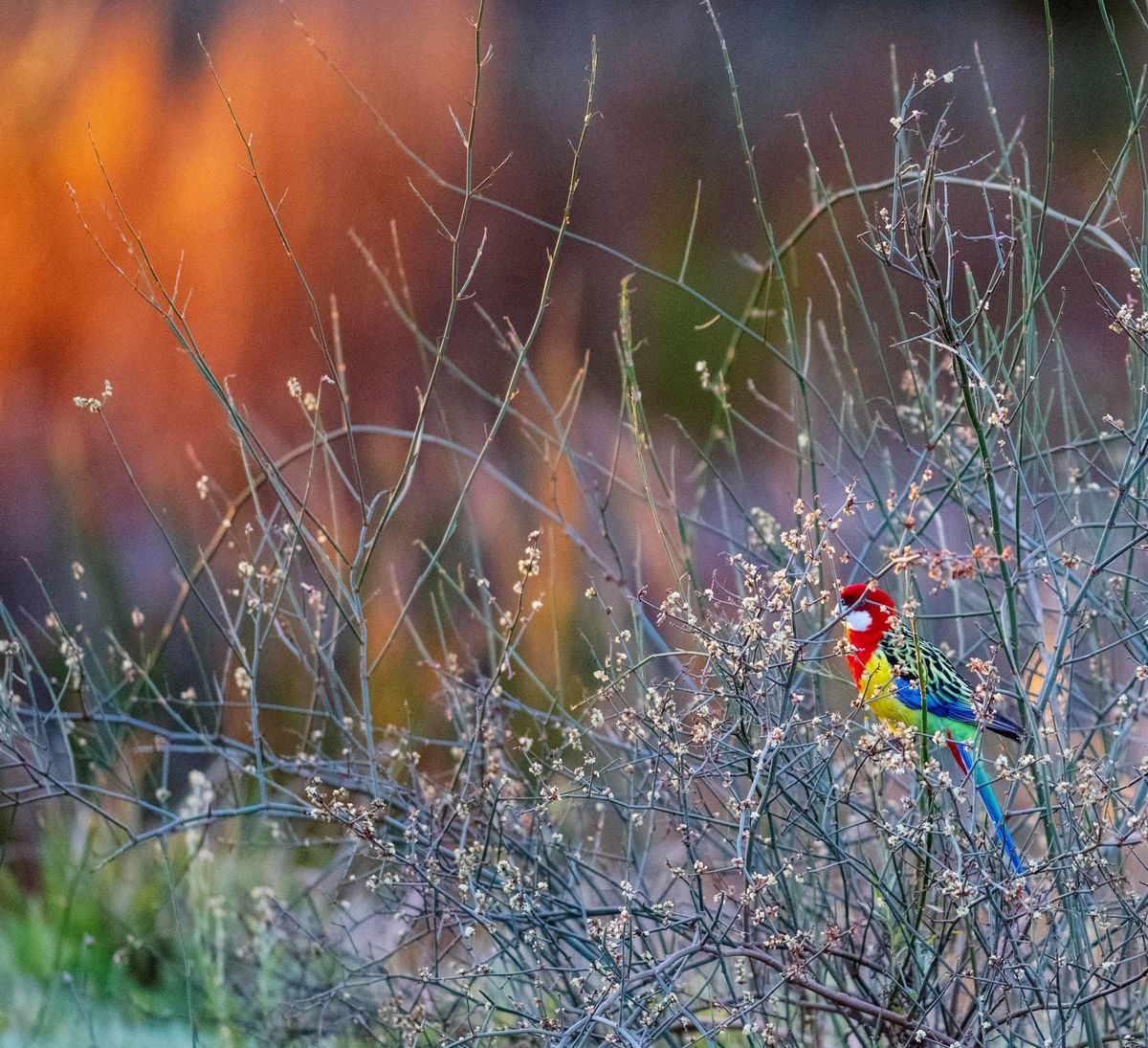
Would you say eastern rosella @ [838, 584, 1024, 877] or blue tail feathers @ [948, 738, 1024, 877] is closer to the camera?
blue tail feathers @ [948, 738, 1024, 877]

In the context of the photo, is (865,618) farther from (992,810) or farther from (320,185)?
(320,185)

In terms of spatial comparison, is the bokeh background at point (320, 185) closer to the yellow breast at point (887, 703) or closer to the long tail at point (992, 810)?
the yellow breast at point (887, 703)

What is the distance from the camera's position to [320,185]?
14.0 feet

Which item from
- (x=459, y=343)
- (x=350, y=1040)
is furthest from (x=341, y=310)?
(x=350, y=1040)

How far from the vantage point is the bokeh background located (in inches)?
166

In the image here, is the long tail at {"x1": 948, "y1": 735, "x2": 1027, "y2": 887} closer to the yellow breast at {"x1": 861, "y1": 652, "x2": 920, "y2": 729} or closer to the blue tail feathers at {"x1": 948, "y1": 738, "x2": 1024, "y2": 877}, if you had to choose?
the blue tail feathers at {"x1": 948, "y1": 738, "x2": 1024, "y2": 877}

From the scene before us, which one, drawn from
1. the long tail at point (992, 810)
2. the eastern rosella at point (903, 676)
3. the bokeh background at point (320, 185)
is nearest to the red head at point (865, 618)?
the eastern rosella at point (903, 676)

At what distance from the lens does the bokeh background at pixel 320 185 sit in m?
4.21

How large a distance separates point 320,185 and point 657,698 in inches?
130

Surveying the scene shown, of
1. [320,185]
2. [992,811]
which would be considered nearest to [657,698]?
[992,811]

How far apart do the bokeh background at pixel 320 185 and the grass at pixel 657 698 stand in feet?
0.45

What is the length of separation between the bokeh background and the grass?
0.45 feet

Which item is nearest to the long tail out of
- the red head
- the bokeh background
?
the red head

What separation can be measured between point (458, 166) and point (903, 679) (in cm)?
285
